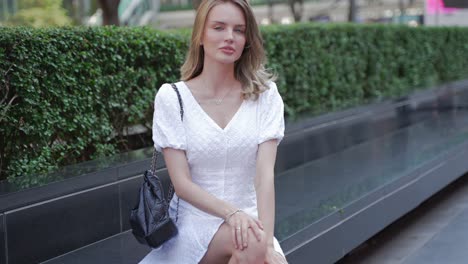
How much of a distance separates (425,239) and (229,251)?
156 inches

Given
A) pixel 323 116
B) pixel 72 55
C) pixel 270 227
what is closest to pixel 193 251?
pixel 270 227

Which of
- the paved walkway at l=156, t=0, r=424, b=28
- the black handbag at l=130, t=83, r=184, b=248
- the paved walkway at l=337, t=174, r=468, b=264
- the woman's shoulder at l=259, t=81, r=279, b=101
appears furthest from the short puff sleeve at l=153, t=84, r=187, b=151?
the paved walkway at l=156, t=0, r=424, b=28

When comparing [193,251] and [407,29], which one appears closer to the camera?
[193,251]

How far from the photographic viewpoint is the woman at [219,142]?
313 centimetres

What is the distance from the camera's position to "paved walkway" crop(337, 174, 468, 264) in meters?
5.92

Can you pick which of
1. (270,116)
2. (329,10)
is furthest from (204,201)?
(329,10)

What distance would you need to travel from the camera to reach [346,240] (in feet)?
17.6

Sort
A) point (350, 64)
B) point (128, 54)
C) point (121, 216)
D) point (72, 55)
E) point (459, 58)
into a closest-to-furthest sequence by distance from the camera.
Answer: point (121, 216) → point (72, 55) → point (128, 54) → point (350, 64) → point (459, 58)

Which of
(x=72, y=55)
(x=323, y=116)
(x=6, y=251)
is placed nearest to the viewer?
(x=6, y=251)

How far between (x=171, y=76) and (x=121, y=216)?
2.12 meters

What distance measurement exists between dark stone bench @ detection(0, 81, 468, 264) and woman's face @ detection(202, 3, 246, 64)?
1763 mm

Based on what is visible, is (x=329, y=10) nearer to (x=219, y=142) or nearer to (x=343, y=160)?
(x=343, y=160)

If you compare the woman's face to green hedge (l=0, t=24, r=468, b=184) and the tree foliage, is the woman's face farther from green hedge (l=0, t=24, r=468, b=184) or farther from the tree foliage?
the tree foliage

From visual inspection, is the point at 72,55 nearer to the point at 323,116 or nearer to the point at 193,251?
the point at 193,251
